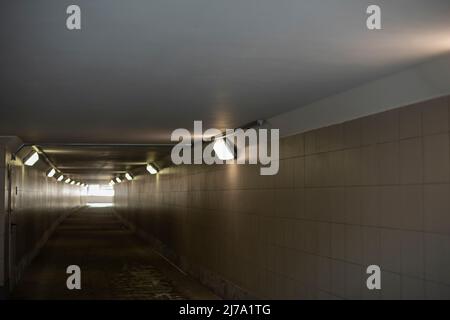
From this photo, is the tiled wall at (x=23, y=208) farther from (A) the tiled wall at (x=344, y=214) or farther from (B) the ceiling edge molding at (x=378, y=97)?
(B) the ceiling edge molding at (x=378, y=97)

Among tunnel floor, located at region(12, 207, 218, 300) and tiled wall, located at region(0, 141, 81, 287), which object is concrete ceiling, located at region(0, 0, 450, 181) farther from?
tunnel floor, located at region(12, 207, 218, 300)

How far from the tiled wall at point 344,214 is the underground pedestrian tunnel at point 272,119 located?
2 centimetres

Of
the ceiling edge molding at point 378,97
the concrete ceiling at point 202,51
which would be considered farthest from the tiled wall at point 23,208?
the ceiling edge molding at point 378,97

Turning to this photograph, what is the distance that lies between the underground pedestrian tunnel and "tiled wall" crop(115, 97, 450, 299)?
0.02 meters

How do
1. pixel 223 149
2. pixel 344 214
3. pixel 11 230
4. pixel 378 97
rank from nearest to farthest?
1. pixel 378 97
2. pixel 344 214
3. pixel 223 149
4. pixel 11 230

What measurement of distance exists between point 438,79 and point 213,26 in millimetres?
2214

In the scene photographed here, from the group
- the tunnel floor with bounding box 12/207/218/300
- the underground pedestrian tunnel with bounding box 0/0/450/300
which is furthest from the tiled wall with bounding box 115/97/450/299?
the tunnel floor with bounding box 12/207/218/300

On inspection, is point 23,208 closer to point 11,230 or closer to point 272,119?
point 11,230

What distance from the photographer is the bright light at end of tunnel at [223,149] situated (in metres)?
12.2

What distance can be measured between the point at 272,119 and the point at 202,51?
464 cm

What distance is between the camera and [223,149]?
12.5m

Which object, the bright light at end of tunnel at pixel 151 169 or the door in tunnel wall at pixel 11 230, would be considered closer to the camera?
the door in tunnel wall at pixel 11 230

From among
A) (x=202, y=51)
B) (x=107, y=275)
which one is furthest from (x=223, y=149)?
(x=202, y=51)
